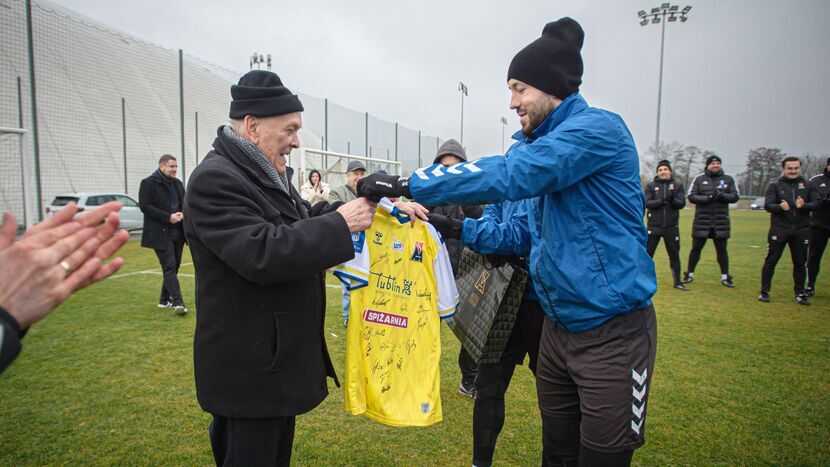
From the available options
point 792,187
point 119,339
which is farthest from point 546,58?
point 792,187

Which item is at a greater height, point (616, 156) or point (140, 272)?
point (616, 156)

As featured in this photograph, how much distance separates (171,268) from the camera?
6.04 m

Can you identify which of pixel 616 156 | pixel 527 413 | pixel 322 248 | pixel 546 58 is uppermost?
pixel 546 58

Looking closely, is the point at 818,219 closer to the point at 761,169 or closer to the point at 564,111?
the point at 564,111

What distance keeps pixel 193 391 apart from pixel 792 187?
903 cm

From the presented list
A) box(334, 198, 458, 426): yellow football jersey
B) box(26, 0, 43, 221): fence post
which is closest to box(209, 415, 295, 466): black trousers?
box(334, 198, 458, 426): yellow football jersey

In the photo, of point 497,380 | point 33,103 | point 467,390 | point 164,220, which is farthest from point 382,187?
point 33,103

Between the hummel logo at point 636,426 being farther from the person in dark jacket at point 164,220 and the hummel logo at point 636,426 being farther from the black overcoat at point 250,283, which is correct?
the person in dark jacket at point 164,220

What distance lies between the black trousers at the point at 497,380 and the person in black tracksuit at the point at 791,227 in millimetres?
6552

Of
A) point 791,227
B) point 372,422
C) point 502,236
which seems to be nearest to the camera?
point 502,236

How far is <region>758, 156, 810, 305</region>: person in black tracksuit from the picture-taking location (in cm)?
704

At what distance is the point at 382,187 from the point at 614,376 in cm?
121

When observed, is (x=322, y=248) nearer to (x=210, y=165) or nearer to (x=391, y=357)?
(x=210, y=165)

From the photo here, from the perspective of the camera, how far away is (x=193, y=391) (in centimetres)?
371
